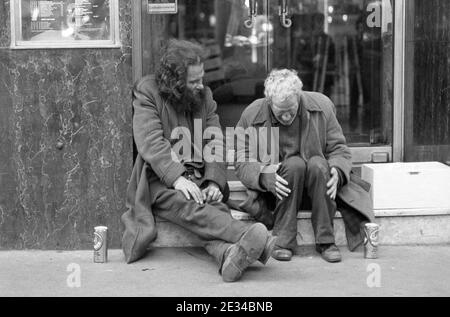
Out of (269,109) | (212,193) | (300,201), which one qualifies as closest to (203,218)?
(212,193)

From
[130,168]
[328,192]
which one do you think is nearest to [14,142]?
[130,168]

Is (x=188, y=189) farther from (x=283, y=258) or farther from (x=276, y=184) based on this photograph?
(x=283, y=258)

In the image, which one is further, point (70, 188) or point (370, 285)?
point (70, 188)

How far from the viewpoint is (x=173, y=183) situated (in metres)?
5.11

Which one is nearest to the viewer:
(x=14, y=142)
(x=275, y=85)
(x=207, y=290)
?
(x=207, y=290)

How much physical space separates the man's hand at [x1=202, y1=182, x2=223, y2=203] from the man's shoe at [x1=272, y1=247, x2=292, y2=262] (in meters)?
0.45

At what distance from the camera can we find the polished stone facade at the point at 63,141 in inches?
212

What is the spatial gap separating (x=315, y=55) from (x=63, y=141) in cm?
314

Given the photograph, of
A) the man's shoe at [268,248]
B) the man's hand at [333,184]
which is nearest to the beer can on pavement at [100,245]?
the man's shoe at [268,248]

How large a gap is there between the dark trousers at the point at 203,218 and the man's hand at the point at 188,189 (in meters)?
0.02
